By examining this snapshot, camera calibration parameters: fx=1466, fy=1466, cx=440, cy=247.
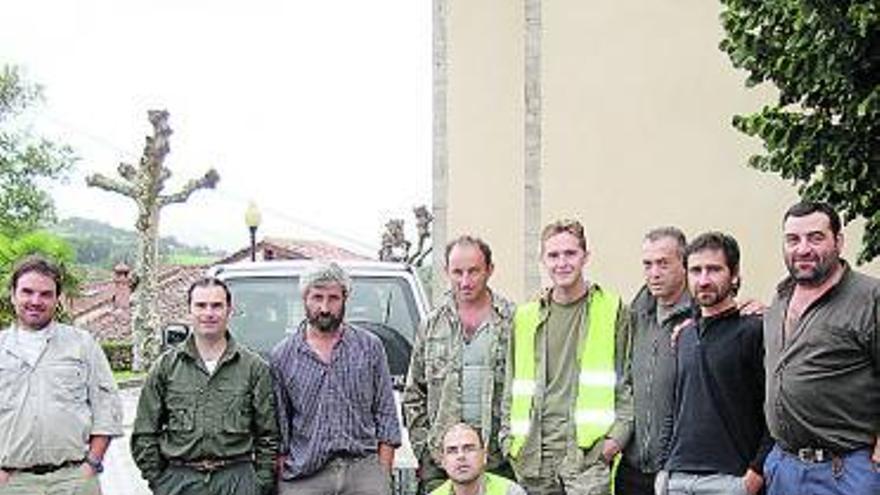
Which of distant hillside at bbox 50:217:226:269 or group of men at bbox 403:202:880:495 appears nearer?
group of men at bbox 403:202:880:495

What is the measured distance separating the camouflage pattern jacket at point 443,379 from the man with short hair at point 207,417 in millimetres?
709

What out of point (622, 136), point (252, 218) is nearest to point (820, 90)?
point (622, 136)

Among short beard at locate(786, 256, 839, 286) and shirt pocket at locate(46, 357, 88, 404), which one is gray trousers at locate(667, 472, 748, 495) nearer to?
short beard at locate(786, 256, 839, 286)

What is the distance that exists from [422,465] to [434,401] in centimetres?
39

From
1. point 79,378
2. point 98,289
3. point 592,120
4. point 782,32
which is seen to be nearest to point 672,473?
point 79,378

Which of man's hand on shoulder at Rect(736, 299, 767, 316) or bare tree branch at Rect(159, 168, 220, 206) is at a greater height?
bare tree branch at Rect(159, 168, 220, 206)

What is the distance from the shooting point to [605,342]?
679 centimetres

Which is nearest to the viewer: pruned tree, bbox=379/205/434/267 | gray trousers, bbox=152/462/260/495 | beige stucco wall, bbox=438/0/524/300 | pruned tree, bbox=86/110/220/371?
gray trousers, bbox=152/462/260/495

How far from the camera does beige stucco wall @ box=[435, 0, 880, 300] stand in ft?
57.9

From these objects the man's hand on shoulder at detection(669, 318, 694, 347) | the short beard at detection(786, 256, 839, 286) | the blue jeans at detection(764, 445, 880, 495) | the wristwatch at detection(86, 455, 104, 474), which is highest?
the short beard at detection(786, 256, 839, 286)

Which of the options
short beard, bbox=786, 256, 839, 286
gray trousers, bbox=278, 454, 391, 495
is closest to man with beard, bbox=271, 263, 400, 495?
gray trousers, bbox=278, 454, 391, 495

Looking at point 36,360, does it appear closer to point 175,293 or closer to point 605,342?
point 605,342

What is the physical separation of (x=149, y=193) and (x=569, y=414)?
30220 millimetres

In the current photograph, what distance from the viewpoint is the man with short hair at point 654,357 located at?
6621mm
